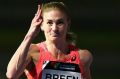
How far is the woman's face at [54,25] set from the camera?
4.23 metres

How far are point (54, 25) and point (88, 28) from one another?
3.07 m

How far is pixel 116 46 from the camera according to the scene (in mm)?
7320

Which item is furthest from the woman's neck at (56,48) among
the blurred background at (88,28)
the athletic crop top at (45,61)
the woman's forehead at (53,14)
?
the blurred background at (88,28)

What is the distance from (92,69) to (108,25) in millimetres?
520

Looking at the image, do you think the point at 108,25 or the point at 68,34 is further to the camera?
the point at 108,25

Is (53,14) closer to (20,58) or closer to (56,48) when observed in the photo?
(56,48)

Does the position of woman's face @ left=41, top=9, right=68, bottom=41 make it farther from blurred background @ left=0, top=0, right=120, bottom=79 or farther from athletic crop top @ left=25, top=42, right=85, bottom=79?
blurred background @ left=0, top=0, right=120, bottom=79

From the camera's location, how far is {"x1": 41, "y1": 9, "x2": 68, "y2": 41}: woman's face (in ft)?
13.9

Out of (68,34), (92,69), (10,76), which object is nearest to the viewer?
(10,76)

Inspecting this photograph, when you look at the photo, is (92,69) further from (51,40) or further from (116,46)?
(51,40)

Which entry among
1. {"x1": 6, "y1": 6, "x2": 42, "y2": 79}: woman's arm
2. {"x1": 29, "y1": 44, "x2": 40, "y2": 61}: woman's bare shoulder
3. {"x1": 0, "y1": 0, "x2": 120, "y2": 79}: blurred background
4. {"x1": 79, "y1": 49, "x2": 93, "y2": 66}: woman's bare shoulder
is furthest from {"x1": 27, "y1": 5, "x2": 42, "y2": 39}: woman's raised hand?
{"x1": 0, "y1": 0, "x2": 120, "y2": 79}: blurred background

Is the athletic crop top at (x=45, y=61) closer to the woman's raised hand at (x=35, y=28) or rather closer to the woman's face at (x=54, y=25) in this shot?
the woman's face at (x=54, y=25)

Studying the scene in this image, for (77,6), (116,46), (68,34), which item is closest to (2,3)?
(77,6)

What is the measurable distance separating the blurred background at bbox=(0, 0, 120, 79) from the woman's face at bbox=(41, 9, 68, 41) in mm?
2691
